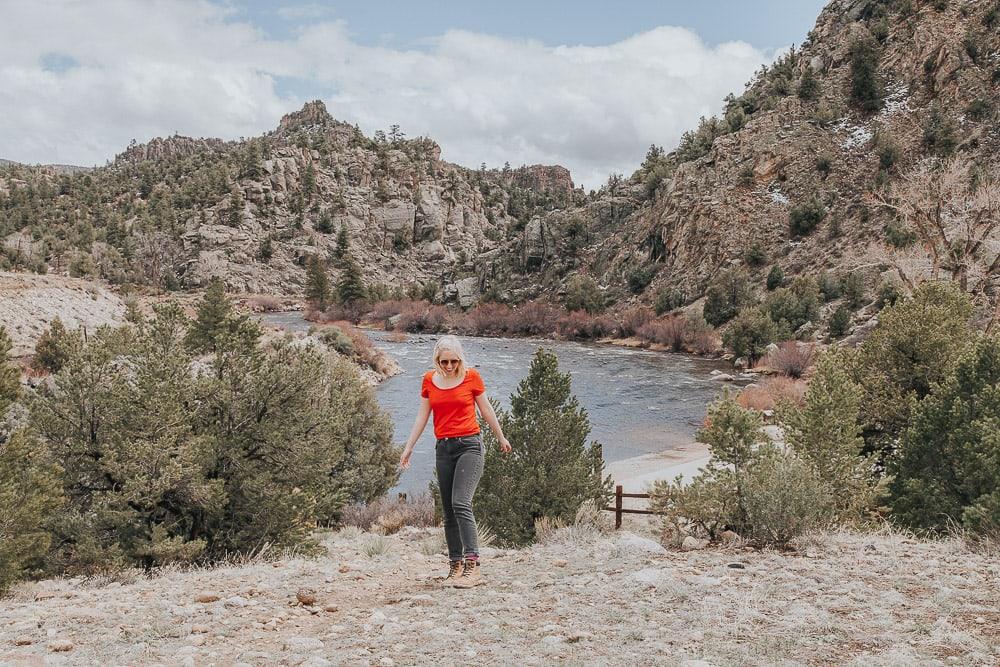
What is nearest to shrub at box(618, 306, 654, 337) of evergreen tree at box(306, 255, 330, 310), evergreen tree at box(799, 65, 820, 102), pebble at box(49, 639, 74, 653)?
evergreen tree at box(799, 65, 820, 102)

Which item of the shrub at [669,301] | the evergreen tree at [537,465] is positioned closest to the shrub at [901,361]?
the evergreen tree at [537,465]

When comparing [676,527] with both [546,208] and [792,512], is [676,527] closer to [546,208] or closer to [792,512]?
[792,512]

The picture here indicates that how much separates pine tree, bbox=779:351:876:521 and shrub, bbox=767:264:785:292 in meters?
44.9

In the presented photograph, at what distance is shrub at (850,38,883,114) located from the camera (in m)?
60.1

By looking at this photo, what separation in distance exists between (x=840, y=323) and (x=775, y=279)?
1160cm

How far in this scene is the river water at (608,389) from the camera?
85.3 ft

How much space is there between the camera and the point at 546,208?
128 meters

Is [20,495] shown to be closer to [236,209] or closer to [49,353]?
[49,353]

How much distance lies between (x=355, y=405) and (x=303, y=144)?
366ft

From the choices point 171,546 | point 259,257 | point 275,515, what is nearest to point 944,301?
point 275,515

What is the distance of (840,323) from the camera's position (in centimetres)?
4225

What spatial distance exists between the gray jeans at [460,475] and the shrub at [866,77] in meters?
67.2

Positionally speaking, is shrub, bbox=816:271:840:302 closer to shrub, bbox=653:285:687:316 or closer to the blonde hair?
shrub, bbox=653:285:687:316

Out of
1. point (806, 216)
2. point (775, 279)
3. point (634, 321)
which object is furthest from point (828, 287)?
point (634, 321)
